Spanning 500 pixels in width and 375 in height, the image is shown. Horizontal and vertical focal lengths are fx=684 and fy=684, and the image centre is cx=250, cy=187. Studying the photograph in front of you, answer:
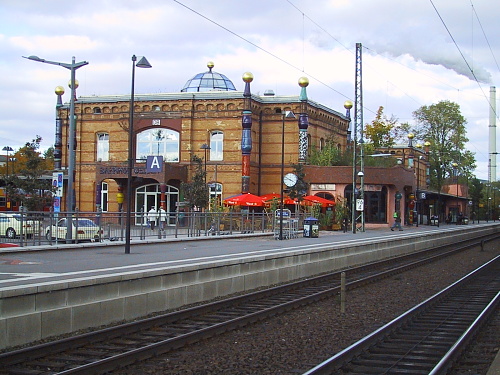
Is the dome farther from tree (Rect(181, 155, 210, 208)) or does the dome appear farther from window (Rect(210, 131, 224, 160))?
tree (Rect(181, 155, 210, 208))

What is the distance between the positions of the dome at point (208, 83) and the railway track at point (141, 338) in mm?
44911

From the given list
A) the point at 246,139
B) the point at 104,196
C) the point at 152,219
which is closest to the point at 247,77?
the point at 246,139

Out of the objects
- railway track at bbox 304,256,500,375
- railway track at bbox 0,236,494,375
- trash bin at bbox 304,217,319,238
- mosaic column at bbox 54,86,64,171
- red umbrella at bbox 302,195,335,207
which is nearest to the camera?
railway track at bbox 0,236,494,375

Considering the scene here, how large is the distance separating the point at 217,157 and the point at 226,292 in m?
37.7

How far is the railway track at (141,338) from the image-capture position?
908 cm

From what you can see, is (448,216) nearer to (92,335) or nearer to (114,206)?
(114,206)

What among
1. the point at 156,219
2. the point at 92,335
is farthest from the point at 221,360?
the point at 156,219

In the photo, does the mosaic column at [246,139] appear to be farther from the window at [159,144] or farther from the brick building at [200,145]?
the window at [159,144]

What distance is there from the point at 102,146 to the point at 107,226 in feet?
107

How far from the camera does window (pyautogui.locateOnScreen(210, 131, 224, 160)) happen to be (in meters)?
54.3

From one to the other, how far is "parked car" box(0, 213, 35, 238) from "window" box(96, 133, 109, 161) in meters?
35.9

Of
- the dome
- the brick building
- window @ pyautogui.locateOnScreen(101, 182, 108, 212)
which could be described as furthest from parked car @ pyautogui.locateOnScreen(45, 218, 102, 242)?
the dome

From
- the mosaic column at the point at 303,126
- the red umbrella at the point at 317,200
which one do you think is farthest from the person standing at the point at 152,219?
the mosaic column at the point at 303,126

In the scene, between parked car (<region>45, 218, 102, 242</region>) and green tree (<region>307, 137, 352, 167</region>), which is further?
green tree (<region>307, 137, 352, 167</region>)
